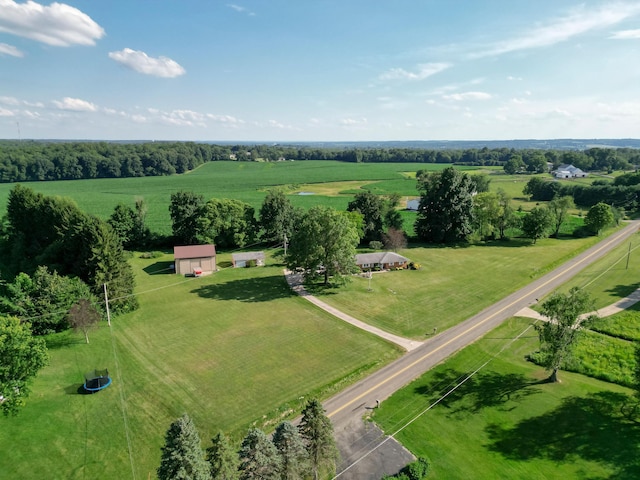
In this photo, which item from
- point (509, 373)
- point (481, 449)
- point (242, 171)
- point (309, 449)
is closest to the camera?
point (309, 449)

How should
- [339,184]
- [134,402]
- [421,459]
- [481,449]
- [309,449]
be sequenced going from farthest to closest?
1. [339,184]
2. [134,402]
3. [481,449]
4. [421,459]
5. [309,449]

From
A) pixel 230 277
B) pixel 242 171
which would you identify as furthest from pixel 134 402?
pixel 242 171

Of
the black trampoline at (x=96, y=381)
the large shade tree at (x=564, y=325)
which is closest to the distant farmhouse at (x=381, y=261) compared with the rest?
the large shade tree at (x=564, y=325)

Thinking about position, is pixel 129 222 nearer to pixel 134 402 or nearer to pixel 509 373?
pixel 134 402

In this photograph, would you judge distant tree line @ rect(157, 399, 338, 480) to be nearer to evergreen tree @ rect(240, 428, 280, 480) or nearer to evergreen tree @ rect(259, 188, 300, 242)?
evergreen tree @ rect(240, 428, 280, 480)

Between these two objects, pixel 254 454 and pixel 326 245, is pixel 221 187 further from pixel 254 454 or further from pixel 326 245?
pixel 254 454

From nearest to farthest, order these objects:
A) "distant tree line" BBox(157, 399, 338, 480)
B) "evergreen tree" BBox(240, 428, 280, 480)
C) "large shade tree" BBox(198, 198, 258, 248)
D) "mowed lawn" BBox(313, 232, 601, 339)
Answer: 1. "distant tree line" BBox(157, 399, 338, 480)
2. "evergreen tree" BBox(240, 428, 280, 480)
3. "mowed lawn" BBox(313, 232, 601, 339)
4. "large shade tree" BBox(198, 198, 258, 248)

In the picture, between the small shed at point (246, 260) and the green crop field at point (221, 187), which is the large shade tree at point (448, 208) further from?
the small shed at point (246, 260)

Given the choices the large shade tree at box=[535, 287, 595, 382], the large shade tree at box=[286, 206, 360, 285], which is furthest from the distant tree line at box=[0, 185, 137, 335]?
the large shade tree at box=[535, 287, 595, 382]
